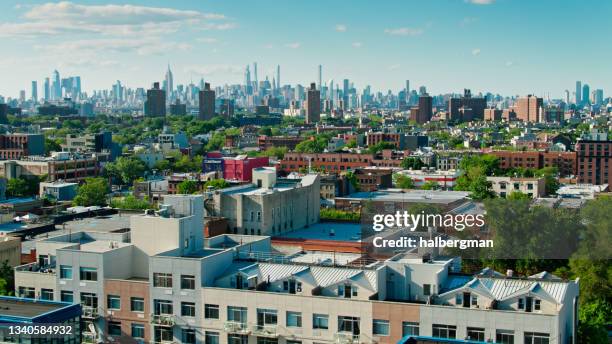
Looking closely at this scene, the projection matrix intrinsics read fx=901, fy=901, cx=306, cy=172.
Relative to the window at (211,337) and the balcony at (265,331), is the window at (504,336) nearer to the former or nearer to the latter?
the balcony at (265,331)

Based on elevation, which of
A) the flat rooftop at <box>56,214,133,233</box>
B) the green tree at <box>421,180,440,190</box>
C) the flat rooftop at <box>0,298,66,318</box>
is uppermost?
the flat rooftop at <box>0,298,66,318</box>

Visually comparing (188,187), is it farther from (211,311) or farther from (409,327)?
(409,327)

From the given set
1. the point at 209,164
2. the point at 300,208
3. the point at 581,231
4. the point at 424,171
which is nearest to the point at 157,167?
the point at 209,164

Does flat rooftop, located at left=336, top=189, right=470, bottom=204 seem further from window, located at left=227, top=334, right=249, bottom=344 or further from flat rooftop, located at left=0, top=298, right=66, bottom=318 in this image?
flat rooftop, located at left=0, top=298, right=66, bottom=318

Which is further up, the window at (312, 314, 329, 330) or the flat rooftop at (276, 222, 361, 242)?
the window at (312, 314, 329, 330)

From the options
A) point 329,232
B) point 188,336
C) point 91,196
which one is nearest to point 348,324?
point 188,336

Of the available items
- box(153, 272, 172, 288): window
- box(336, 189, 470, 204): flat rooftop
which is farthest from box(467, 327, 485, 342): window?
box(336, 189, 470, 204): flat rooftop

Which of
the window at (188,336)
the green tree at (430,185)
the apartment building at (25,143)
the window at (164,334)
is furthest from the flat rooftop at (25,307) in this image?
the apartment building at (25,143)
